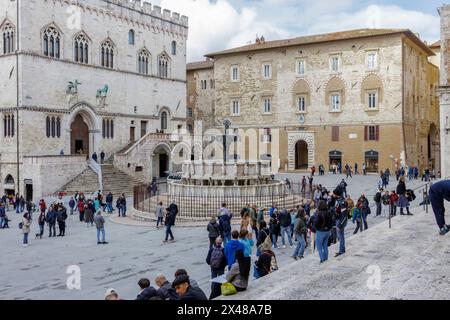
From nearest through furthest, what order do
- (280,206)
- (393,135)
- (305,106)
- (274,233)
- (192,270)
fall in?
(192,270) → (274,233) → (280,206) → (393,135) → (305,106)

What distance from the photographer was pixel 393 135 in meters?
40.7

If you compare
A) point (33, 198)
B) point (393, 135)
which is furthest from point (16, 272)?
point (393, 135)

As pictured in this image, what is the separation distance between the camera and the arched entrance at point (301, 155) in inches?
1854

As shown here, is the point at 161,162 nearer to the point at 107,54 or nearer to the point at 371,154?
the point at 107,54

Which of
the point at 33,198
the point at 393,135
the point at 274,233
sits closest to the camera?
the point at 274,233

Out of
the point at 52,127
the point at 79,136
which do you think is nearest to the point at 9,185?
the point at 52,127

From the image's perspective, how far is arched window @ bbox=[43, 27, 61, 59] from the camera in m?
34.9

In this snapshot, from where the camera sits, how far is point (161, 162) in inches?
1725

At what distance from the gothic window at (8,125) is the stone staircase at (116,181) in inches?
275

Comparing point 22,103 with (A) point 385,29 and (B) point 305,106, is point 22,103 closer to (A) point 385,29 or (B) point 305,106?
(B) point 305,106

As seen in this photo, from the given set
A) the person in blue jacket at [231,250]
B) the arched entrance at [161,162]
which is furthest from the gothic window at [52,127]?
the person in blue jacket at [231,250]

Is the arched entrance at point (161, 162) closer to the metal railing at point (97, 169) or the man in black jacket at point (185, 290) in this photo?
the metal railing at point (97, 169)

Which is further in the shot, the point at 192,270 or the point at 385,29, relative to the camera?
the point at 385,29

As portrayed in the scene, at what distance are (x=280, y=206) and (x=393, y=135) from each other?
22.1m
